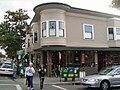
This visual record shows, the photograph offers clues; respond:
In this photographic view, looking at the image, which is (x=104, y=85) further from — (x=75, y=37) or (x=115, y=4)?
(x=75, y=37)

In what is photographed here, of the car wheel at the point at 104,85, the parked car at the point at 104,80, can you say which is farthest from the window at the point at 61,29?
the car wheel at the point at 104,85

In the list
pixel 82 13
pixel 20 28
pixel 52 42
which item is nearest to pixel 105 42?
pixel 82 13

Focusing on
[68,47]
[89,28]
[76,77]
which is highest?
[89,28]

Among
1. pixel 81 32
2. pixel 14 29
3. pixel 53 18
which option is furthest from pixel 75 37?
pixel 14 29

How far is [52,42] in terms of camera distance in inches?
1256

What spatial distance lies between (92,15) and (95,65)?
5.86 meters

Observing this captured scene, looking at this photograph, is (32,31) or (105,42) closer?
(105,42)

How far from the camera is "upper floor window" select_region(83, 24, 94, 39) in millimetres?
35000

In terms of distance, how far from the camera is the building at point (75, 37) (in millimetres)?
32125

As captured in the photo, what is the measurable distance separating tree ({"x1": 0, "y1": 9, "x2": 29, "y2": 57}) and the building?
5.44ft

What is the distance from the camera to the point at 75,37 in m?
34.2

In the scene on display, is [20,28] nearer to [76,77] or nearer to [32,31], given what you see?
[32,31]

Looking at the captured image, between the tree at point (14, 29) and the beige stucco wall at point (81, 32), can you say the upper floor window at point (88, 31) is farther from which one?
the tree at point (14, 29)

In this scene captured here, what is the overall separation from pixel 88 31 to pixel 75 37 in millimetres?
1964
